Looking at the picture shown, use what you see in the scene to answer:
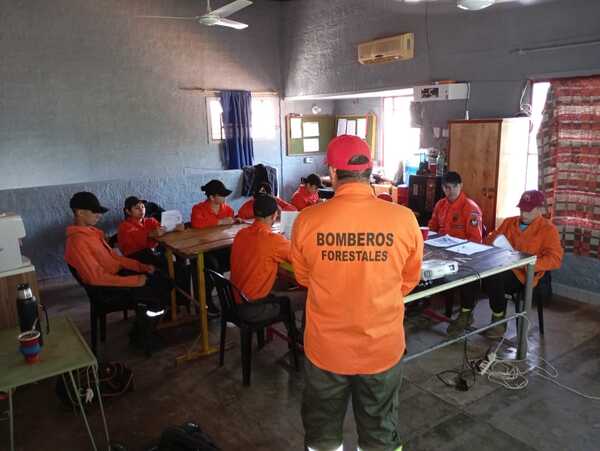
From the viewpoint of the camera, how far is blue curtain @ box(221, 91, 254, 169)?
737cm

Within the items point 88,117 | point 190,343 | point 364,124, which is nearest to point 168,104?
point 88,117

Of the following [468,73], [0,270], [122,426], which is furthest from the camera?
[468,73]

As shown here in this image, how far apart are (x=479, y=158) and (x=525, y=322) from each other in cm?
206

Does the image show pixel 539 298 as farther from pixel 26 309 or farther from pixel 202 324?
pixel 26 309

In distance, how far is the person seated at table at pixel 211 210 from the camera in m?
4.70

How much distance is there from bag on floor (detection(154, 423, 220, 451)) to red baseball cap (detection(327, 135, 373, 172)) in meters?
1.49

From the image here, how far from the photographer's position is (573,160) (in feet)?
14.8

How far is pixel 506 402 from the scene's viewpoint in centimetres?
305

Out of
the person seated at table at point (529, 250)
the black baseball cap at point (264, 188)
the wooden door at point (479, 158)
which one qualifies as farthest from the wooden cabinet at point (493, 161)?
the black baseball cap at point (264, 188)

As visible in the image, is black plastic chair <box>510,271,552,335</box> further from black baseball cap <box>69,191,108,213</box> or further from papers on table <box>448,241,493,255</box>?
black baseball cap <box>69,191,108,213</box>

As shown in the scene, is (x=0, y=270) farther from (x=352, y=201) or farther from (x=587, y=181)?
(x=587, y=181)

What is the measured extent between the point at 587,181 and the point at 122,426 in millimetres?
4321

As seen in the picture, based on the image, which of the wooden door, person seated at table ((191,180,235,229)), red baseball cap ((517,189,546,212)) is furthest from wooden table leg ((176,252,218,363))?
the wooden door

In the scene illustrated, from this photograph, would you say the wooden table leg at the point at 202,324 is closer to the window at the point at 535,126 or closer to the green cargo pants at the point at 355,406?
the green cargo pants at the point at 355,406
